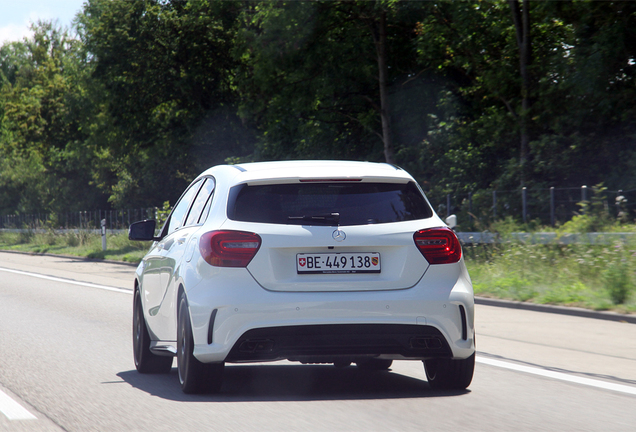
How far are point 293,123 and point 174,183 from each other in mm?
24467

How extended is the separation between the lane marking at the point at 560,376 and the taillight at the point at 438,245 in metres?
1.69

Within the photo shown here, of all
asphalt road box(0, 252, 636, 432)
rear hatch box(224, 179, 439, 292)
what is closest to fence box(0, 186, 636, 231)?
asphalt road box(0, 252, 636, 432)

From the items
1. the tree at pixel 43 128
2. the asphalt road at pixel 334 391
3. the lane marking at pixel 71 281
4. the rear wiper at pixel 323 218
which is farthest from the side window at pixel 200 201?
the tree at pixel 43 128

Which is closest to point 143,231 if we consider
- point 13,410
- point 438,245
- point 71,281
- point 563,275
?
point 13,410

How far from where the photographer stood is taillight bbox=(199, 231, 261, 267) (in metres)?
5.93

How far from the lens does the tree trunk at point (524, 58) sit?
28.3 m

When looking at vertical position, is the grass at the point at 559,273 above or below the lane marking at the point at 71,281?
above

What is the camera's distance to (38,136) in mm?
52125

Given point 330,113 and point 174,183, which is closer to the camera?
point 330,113

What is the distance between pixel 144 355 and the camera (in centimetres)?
766

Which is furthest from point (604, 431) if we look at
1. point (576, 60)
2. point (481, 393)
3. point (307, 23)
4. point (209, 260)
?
point (307, 23)

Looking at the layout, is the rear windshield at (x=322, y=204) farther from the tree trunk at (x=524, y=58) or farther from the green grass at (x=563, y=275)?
the tree trunk at (x=524, y=58)

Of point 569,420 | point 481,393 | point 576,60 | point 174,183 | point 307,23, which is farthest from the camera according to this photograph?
point 174,183

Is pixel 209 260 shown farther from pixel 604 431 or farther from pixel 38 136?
pixel 38 136
